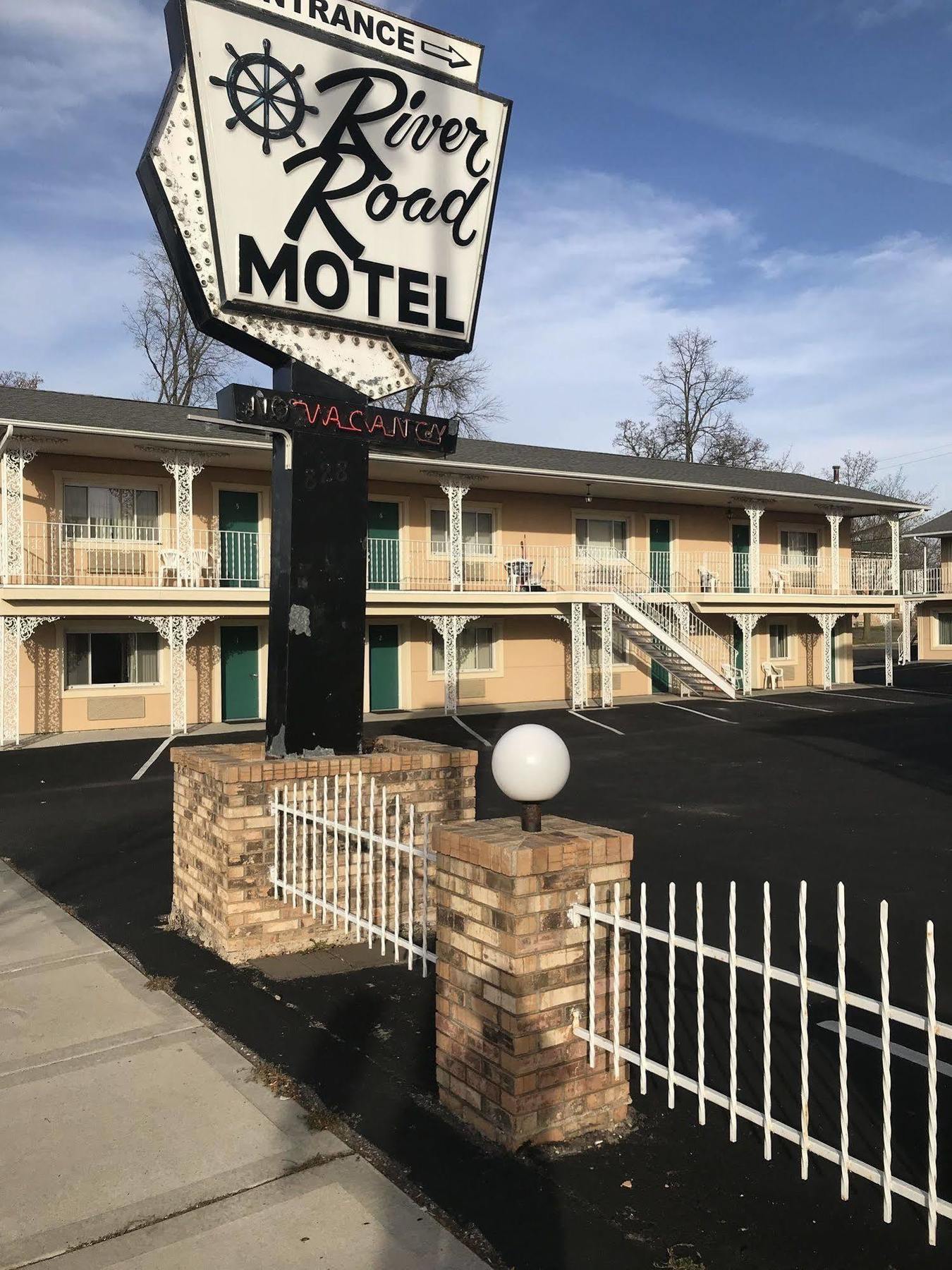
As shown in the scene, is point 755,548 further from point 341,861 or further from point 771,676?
point 341,861

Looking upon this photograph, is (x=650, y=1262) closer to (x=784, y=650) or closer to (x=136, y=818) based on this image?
(x=136, y=818)

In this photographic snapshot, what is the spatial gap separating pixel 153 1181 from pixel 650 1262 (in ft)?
5.72

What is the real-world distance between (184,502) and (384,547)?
15.5 ft

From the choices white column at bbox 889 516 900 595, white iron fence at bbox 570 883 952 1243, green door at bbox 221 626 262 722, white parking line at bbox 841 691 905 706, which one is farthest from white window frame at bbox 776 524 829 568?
white iron fence at bbox 570 883 952 1243

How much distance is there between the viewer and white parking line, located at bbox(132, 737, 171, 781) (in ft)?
45.3

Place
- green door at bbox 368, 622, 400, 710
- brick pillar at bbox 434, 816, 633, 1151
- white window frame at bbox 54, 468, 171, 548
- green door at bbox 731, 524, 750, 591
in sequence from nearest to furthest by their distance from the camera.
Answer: brick pillar at bbox 434, 816, 633, 1151 → white window frame at bbox 54, 468, 171, 548 → green door at bbox 368, 622, 400, 710 → green door at bbox 731, 524, 750, 591

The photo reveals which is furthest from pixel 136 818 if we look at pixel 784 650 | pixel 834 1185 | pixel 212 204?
pixel 784 650

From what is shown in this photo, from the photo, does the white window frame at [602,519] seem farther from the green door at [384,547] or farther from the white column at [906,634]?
the white column at [906,634]

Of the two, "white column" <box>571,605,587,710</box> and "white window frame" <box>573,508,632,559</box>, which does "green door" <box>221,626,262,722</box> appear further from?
"white window frame" <box>573,508,632,559</box>

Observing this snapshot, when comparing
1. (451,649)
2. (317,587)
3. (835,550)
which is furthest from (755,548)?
(317,587)

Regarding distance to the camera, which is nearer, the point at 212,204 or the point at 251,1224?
the point at 251,1224

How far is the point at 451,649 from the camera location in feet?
68.6

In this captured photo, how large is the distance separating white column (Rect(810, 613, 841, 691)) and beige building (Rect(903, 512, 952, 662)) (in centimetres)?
817

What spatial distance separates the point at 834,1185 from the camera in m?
3.34
